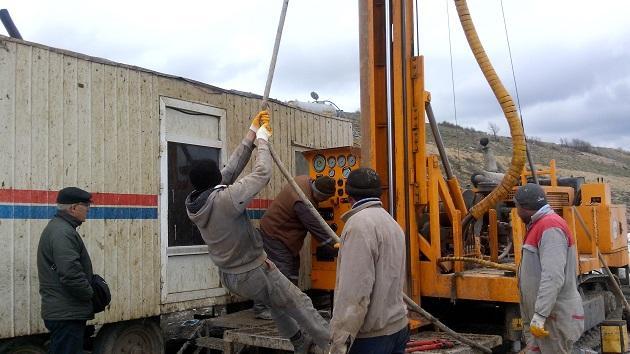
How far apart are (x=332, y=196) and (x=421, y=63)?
2.06 meters

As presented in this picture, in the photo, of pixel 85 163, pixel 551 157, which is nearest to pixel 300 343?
pixel 85 163

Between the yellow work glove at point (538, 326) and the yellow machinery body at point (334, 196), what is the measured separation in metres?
3.04

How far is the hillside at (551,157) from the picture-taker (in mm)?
32969

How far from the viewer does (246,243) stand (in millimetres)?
4824

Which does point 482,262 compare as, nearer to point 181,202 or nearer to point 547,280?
point 547,280

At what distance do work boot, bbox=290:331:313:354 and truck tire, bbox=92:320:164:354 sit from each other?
7.10ft

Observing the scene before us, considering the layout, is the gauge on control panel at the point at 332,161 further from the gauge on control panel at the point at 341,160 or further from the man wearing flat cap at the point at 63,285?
the man wearing flat cap at the point at 63,285

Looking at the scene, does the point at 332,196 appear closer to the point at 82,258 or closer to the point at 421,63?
the point at 421,63

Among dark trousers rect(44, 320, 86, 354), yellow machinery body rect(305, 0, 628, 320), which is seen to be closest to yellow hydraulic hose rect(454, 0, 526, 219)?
yellow machinery body rect(305, 0, 628, 320)

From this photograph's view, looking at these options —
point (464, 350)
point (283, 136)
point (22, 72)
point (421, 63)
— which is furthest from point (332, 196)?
point (22, 72)

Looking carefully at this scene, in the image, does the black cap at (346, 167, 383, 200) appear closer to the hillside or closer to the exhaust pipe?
the exhaust pipe

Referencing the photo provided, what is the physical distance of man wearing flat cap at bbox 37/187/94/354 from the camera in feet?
16.3

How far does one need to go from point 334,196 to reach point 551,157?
130ft

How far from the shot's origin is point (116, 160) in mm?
6297
